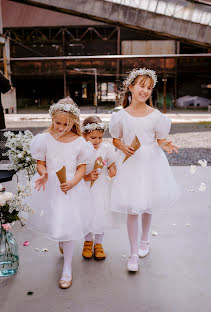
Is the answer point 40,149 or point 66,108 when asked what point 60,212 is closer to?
point 40,149

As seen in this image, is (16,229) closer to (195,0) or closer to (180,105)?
(195,0)

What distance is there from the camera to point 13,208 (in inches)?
95.7

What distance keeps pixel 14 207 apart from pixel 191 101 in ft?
79.1

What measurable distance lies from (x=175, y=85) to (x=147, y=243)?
22.7 meters

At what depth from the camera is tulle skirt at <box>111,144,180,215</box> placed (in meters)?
2.60

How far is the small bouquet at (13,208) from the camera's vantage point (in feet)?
7.84

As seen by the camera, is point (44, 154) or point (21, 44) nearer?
point (44, 154)

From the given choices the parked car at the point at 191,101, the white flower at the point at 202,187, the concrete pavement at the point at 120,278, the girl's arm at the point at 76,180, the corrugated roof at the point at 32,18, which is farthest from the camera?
the parked car at the point at 191,101

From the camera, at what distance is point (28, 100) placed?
1040 inches

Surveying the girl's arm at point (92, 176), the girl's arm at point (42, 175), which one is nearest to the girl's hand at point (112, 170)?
the girl's arm at point (92, 176)

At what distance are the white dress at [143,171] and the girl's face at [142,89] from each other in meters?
0.14

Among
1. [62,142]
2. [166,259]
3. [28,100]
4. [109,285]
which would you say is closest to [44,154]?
[62,142]

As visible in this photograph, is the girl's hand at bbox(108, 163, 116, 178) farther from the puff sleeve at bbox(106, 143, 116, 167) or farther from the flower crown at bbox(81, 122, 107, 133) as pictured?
the flower crown at bbox(81, 122, 107, 133)

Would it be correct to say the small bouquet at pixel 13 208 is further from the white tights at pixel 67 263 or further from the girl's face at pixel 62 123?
the girl's face at pixel 62 123
